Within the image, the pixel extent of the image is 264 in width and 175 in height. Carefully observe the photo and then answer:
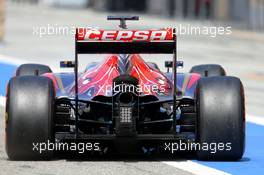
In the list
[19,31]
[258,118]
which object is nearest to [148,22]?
[19,31]

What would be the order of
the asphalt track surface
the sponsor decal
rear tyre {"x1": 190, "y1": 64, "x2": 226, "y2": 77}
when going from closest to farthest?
the asphalt track surface
the sponsor decal
rear tyre {"x1": 190, "y1": 64, "x2": 226, "y2": 77}

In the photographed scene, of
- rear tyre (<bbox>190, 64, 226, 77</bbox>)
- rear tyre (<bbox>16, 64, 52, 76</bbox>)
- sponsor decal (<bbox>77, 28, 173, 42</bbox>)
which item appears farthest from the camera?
rear tyre (<bbox>190, 64, 226, 77</bbox>)

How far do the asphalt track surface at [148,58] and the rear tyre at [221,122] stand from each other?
17 centimetres

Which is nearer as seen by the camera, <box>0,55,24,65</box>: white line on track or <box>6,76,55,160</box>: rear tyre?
<box>6,76,55,160</box>: rear tyre

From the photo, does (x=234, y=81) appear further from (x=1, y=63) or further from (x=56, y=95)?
(x=1, y=63)

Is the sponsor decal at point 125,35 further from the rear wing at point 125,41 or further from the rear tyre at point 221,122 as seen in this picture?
the rear tyre at point 221,122

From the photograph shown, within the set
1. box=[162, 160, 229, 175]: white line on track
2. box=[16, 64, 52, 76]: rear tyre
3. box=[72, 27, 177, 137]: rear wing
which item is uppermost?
box=[72, 27, 177, 137]: rear wing

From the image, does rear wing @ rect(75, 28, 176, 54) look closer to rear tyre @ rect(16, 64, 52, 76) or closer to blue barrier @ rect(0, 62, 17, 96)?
rear tyre @ rect(16, 64, 52, 76)

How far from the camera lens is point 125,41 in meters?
10.7

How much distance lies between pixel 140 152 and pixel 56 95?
43.8 inches

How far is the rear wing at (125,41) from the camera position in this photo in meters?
10.6

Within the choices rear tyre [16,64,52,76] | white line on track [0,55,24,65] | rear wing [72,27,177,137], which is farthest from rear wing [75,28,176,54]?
white line on track [0,55,24,65]

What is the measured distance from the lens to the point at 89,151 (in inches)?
431

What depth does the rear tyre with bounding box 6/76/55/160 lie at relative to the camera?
34.1 ft
